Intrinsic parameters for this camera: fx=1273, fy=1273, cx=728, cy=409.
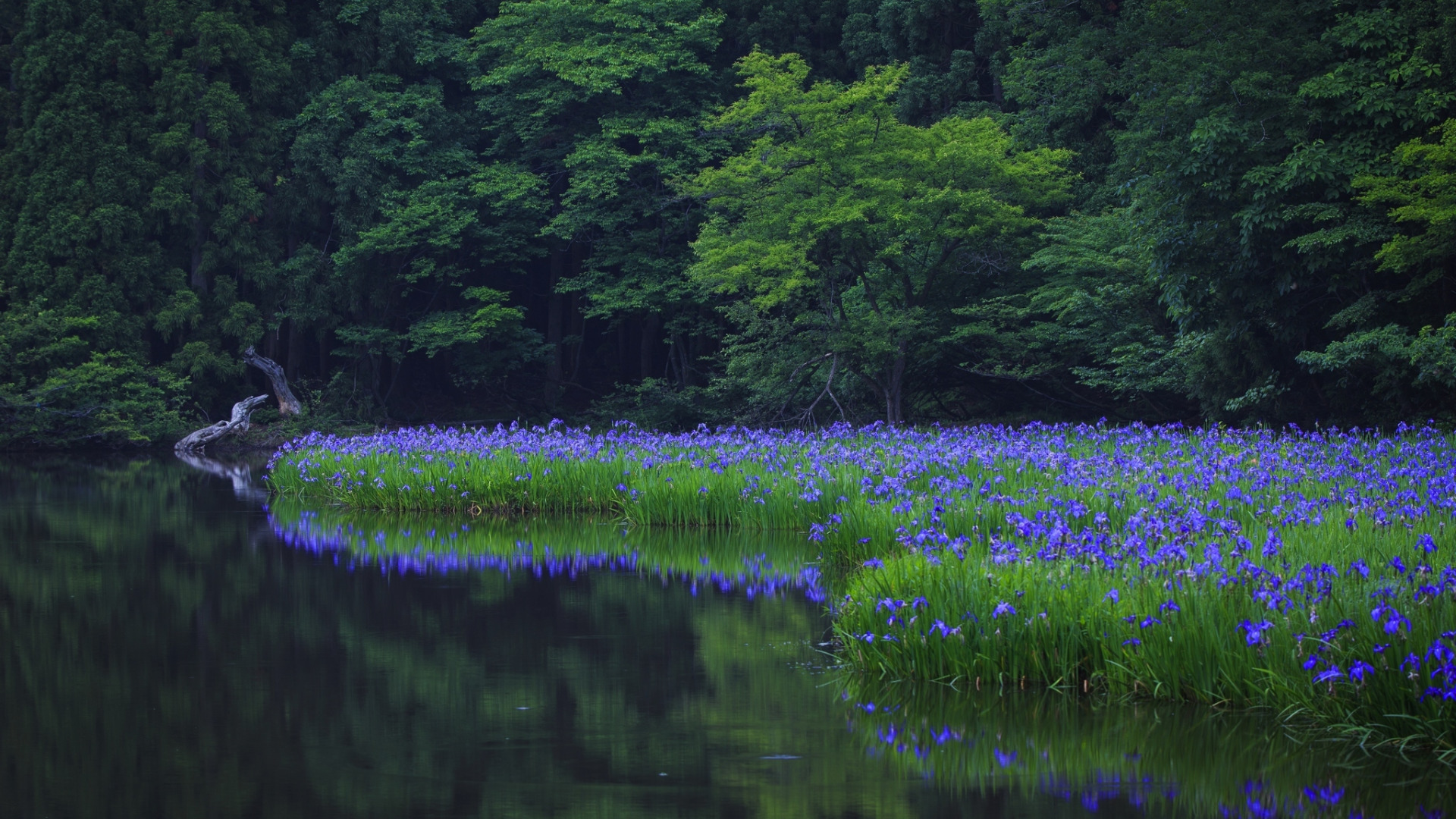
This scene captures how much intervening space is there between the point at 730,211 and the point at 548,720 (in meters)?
18.5

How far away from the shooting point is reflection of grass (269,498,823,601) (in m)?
9.90

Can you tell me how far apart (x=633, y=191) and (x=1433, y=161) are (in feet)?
62.0

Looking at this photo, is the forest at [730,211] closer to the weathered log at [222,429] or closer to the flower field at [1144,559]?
the weathered log at [222,429]

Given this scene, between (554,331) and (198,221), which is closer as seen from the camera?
(198,221)

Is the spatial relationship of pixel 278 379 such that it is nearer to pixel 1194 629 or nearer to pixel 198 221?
pixel 198 221

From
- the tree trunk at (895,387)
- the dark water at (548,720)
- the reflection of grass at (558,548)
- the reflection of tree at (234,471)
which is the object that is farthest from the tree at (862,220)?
the dark water at (548,720)

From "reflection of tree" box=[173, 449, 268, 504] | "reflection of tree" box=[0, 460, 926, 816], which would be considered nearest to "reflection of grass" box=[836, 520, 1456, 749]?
"reflection of tree" box=[0, 460, 926, 816]

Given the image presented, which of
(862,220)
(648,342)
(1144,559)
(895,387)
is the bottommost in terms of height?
(1144,559)

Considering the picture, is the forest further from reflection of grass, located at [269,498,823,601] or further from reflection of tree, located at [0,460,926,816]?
reflection of tree, located at [0,460,926,816]

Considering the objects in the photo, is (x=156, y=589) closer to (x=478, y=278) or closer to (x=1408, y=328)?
(x=1408, y=328)

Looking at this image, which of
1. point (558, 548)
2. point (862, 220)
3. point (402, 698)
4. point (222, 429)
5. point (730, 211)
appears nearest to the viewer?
point (402, 698)

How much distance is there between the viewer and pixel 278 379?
29547 mm

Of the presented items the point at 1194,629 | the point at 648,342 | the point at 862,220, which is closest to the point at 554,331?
the point at 648,342

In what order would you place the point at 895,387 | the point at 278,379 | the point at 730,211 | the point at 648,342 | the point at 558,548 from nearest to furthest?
the point at 558,548, the point at 895,387, the point at 730,211, the point at 278,379, the point at 648,342
